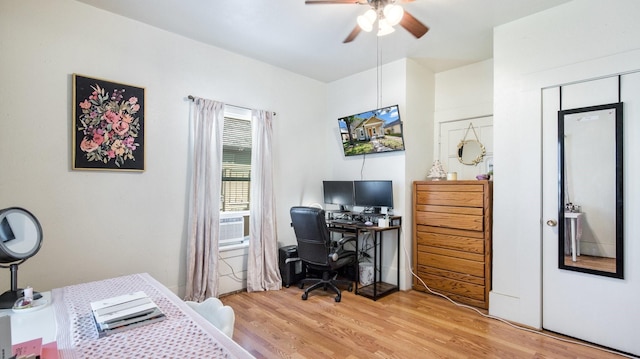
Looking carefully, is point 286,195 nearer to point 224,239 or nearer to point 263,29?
point 224,239

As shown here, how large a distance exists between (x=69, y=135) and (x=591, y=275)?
443cm

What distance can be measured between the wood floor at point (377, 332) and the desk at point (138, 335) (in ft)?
3.86

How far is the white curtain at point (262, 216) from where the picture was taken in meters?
3.54

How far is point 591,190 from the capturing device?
244cm

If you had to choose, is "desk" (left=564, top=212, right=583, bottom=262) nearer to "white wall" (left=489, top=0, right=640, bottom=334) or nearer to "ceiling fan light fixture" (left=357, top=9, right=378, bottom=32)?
"white wall" (left=489, top=0, right=640, bottom=334)

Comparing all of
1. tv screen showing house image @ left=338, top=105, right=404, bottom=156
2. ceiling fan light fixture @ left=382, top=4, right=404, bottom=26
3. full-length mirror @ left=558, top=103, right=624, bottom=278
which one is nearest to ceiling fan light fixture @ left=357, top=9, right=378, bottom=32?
ceiling fan light fixture @ left=382, top=4, right=404, bottom=26

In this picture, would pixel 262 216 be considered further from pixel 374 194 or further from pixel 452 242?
pixel 452 242

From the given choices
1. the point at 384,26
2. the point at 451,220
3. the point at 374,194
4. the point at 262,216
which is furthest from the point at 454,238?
the point at 384,26

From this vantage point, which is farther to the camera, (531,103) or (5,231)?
(531,103)

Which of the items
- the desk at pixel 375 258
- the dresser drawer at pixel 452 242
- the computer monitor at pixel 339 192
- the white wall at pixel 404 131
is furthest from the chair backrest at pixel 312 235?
the dresser drawer at pixel 452 242

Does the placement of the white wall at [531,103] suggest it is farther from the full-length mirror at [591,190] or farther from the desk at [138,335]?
the desk at [138,335]

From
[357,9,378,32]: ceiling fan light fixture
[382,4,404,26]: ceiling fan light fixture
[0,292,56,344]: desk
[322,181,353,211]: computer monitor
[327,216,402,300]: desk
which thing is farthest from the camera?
[322,181,353,211]: computer monitor

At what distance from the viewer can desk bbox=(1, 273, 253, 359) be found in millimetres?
1049

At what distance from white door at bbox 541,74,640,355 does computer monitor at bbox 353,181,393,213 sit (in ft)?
4.93
